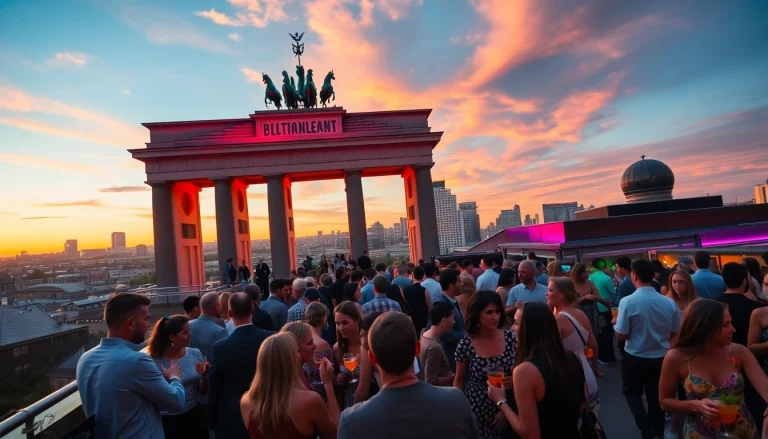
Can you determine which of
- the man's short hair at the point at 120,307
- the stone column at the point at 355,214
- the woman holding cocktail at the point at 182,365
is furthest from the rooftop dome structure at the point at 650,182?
the man's short hair at the point at 120,307

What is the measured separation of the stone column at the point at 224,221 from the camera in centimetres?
2558

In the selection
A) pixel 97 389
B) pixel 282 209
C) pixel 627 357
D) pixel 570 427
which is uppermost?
pixel 282 209

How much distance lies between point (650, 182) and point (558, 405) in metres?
41.1

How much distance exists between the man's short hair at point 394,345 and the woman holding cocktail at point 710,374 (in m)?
2.20

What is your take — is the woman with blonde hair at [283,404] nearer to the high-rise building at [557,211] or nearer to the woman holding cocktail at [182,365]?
the woman holding cocktail at [182,365]

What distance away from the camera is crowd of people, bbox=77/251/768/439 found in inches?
86.4

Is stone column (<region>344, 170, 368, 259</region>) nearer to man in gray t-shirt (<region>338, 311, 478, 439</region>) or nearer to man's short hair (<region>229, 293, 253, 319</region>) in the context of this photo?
man's short hair (<region>229, 293, 253, 319</region>)

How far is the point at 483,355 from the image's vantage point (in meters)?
3.46

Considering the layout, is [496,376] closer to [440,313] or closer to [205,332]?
[440,313]

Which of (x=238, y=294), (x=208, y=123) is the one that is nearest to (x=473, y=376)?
(x=238, y=294)

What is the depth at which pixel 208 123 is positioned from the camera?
2630 cm

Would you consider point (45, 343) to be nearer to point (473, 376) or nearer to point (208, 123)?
point (473, 376)

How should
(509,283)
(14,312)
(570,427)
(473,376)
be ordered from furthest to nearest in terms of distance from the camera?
(14,312) → (509,283) → (473,376) → (570,427)

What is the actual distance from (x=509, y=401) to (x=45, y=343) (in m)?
9.17
